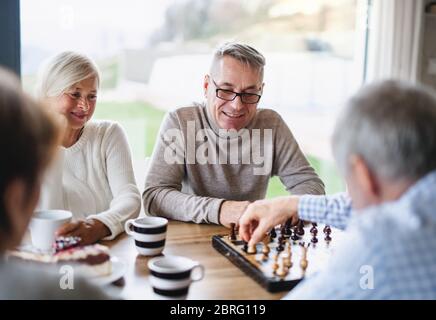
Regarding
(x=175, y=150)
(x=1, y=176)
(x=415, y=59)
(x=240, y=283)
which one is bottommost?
(x=240, y=283)

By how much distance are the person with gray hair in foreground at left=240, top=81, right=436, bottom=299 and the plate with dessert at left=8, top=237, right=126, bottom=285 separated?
0.48m

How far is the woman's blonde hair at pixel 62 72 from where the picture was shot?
1969mm

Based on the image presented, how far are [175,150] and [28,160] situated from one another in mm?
1338

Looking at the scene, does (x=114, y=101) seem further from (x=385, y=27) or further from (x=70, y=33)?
(x=385, y=27)

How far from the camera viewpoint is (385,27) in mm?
3730

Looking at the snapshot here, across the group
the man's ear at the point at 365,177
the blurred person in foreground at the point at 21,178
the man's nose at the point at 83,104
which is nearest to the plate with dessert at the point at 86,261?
the blurred person in foreground at the point at 21,178

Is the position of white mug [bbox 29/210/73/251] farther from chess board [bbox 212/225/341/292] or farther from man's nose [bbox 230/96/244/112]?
man's nose [bbox 230/96/244/112]

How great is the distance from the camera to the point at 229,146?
227 cm

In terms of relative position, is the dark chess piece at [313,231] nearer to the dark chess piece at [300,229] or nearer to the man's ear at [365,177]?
the dark chess piece at [300,229]

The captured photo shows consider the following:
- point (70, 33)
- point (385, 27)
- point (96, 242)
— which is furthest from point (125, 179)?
point (385, 27)

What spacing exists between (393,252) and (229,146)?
4.46 feet

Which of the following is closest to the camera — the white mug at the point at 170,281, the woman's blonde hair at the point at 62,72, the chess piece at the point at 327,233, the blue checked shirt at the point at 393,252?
the blue checked shirt at the point at 393,252

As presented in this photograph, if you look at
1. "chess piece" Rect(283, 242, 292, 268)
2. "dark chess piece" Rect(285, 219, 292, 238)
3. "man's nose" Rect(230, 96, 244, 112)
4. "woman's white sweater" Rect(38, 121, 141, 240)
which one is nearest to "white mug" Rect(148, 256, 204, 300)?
"chess piece" Rect(283, 242, 292, 268)

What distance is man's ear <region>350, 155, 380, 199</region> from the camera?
103cm
